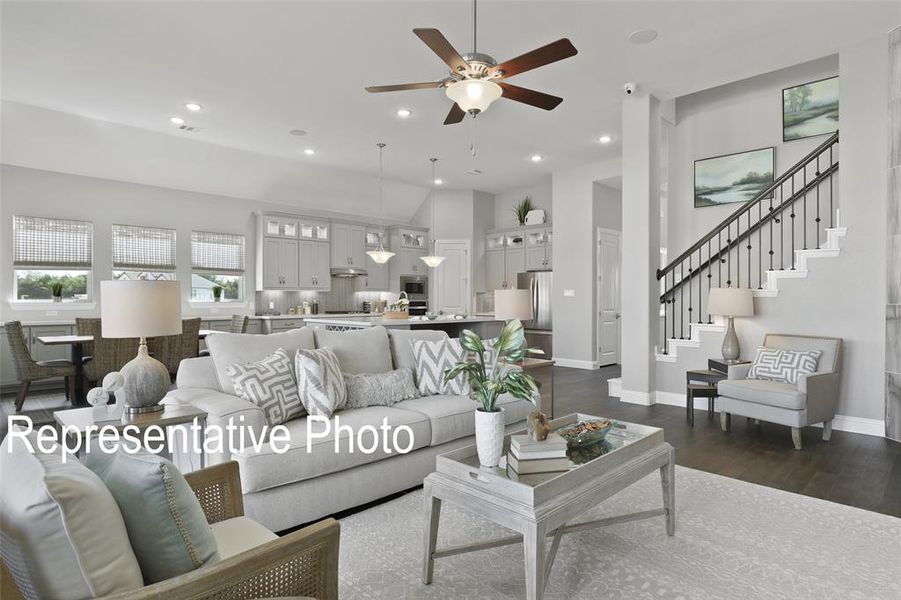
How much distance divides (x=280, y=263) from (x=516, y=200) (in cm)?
462

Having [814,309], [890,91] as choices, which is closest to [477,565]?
[814,309]

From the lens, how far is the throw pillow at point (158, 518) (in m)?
1.13

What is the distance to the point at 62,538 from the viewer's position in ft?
3.18

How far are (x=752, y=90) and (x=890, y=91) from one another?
1.84 m

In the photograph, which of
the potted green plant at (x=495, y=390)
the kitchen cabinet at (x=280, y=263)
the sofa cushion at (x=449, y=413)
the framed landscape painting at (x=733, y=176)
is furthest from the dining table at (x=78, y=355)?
the framed landscape painting at (x=733, y=176)

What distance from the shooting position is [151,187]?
7484 mm

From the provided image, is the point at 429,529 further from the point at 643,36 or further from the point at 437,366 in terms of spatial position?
the point at 643,36

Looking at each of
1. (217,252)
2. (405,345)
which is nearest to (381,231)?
(217,252)

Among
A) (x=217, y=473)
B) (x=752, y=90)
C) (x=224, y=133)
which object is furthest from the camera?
(x=224, y=133)

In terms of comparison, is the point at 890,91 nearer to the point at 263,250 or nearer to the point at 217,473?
the point at 217,473

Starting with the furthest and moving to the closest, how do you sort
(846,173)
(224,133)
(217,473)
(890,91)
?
(224,133) → (846,173) → (890,91) → (217,473)

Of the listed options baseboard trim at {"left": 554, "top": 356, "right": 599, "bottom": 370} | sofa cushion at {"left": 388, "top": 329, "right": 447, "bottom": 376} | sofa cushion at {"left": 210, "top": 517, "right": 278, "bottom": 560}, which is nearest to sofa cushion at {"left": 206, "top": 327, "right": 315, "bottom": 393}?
sofa cushion at {"left": 388, "top": 329, "right": 447, "bottom": 376}

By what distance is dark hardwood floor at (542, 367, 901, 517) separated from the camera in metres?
3.05

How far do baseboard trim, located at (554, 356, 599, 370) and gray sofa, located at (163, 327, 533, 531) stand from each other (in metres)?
4.80
